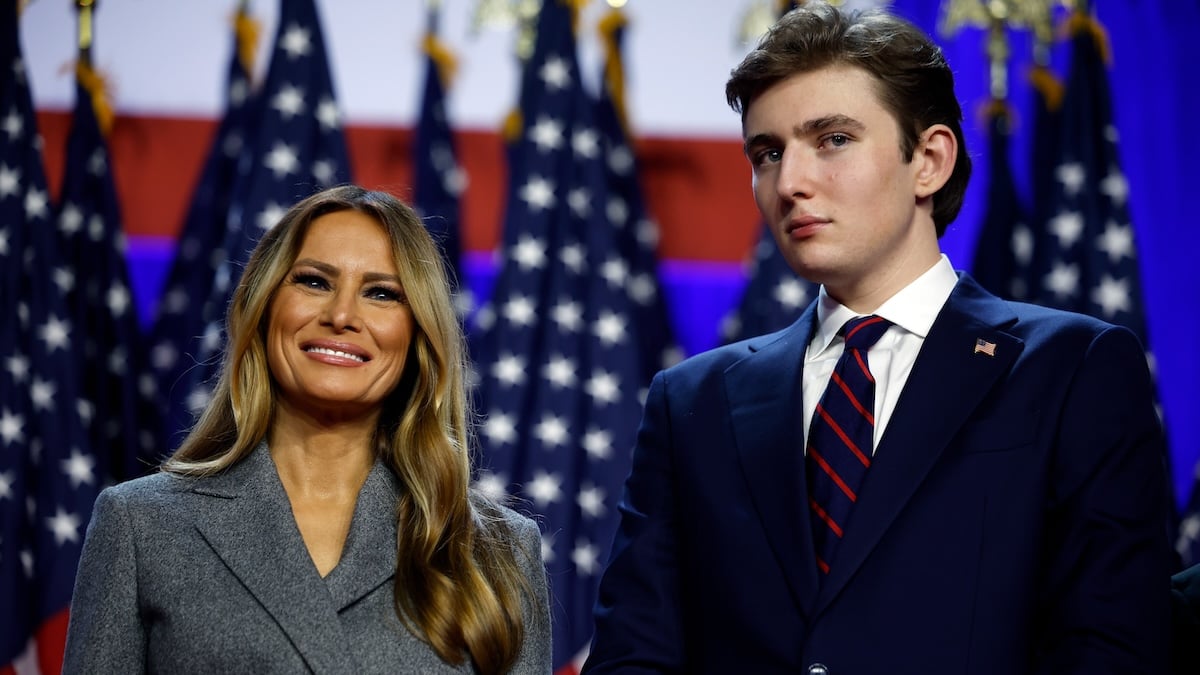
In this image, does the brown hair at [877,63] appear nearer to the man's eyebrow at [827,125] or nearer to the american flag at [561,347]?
the man's eyebrow at [827,125]

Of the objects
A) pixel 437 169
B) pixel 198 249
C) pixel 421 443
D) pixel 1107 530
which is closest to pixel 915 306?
pixel 1107 530

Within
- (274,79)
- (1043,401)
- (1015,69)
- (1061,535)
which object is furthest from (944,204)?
(274,79)

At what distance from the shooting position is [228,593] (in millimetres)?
2016

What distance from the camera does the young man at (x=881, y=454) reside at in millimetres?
1688

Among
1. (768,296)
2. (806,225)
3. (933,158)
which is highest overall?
(933,158)

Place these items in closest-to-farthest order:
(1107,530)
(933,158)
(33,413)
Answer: (1107,530) < (933,158) < (33,413)

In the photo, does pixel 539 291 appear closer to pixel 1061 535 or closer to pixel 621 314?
pixel 621 314

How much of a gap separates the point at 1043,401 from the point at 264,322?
4.43 ft

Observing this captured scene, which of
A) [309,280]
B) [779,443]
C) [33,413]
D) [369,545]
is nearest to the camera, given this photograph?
[779,443]

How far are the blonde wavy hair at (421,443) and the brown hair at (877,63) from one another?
2.26ft

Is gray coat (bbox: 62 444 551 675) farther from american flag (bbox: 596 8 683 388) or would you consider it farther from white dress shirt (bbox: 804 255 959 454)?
american flag (bbox: 596 8 683 388)

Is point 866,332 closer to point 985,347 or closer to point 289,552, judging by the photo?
point 985,347

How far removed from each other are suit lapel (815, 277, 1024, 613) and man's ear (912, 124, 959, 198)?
21 centimetres

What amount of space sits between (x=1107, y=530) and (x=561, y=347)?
2811 millimetres
